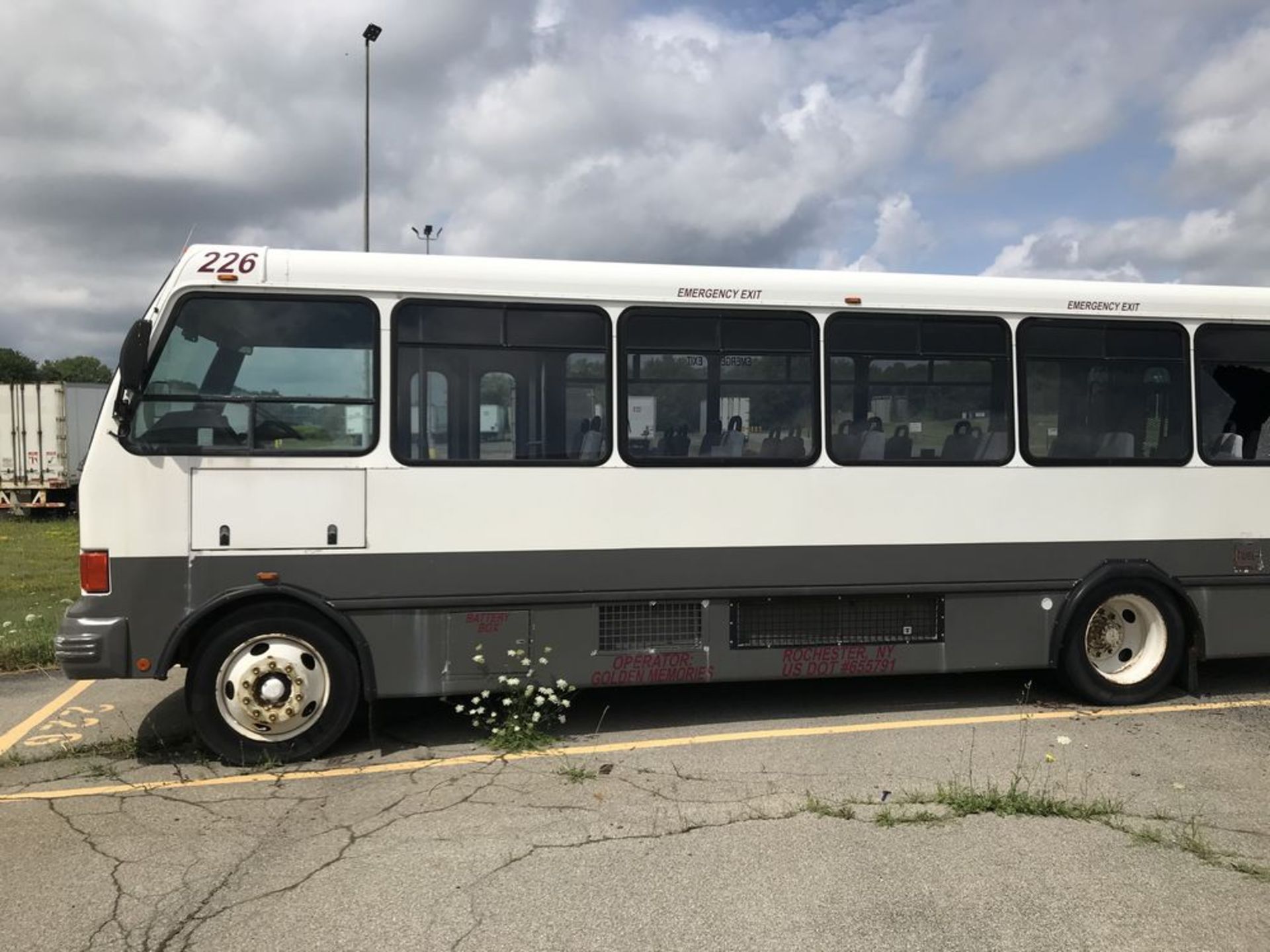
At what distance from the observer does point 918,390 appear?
Answer: 5.70 metres

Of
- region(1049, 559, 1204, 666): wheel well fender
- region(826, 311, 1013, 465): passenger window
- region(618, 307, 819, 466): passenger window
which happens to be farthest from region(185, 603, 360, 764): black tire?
region(1049, 559, 1204, 666): wheel well fender

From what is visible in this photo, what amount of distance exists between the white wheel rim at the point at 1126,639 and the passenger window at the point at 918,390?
4.45 ft

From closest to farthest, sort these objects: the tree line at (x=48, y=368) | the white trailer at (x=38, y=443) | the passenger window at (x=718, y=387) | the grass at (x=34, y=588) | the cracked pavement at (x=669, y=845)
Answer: the cracked pavement at (x=669, y=845), the passenger window at (x=718, y=387), the grass at (x=34, y=588), the white trailer at (x=38, y=443), the tree line at (x=48, y=368)

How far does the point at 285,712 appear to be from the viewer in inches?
197

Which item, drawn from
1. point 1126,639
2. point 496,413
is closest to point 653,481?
point 496,413

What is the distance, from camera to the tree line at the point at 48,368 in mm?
89375

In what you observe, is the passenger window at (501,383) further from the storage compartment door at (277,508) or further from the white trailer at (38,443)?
the white trailer at (38,443)

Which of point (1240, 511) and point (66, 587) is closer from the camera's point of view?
point (1240, 511)

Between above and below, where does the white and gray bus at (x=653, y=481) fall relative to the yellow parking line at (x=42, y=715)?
above

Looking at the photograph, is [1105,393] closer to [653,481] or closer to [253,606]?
[653,481]

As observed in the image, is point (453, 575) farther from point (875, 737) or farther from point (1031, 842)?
point (1031, 842)

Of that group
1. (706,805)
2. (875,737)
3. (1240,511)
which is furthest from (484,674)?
(1240,511)

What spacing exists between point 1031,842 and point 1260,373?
4.01 m

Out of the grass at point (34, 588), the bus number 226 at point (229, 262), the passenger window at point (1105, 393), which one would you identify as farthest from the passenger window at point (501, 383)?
the grass at point (34, 588)
